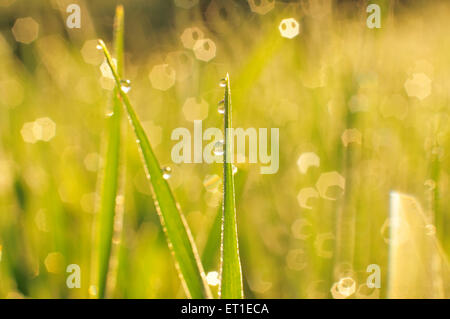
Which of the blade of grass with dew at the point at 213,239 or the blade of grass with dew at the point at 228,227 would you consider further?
the blade of grass with dew at the point at 213,239

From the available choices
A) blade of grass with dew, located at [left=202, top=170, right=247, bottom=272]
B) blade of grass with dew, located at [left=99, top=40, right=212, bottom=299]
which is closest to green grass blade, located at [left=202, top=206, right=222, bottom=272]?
blade of grass with dew, located at [left=202, top=170, right=247, bottom=272]

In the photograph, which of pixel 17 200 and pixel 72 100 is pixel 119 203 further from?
pixel 72 100

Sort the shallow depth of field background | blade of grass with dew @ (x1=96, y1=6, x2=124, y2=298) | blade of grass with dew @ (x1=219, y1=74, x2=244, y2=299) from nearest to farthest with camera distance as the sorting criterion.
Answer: blade of grass with dew @ (x1=219, y1=74, x2=244, y2=299) < blade of grass with dew @ (x1=96, y1=6, x2=124, y2=298) < the shallow depth of field background

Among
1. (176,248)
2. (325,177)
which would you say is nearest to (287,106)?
(325,177)

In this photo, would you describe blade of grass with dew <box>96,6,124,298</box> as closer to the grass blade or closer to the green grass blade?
the green grass blade

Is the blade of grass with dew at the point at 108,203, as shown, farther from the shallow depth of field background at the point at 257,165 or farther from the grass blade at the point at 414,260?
the grass blade at the point at 414,260

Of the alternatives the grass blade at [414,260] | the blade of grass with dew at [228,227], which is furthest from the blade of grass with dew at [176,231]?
the grass blade at [414,260]

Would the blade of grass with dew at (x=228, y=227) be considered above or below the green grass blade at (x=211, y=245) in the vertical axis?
above
